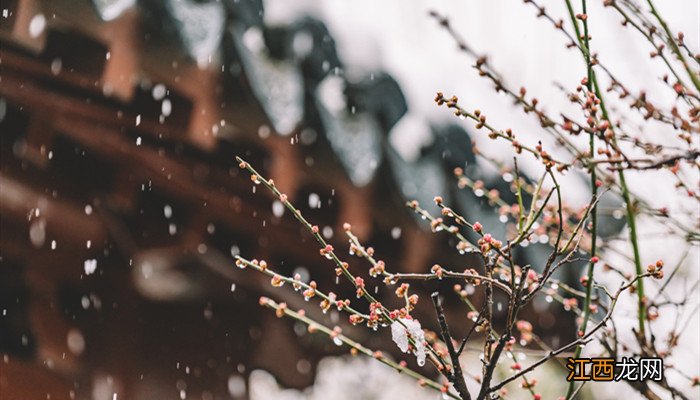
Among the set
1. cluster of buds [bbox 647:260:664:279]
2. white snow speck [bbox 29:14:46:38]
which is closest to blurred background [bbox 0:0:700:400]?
white snow speck [bbox 29:14:46:38]

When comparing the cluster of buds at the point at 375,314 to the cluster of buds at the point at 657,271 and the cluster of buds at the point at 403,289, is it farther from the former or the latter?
the cluster of buds at the point at 657,271

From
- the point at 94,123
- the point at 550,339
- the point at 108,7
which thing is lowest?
the point at 94,123

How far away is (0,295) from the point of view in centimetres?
272

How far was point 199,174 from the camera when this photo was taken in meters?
2.50

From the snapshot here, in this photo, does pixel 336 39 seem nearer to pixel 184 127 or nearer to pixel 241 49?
pixel 241 49

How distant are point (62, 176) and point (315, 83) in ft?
3.60

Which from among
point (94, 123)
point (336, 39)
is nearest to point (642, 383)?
point (336, 39)

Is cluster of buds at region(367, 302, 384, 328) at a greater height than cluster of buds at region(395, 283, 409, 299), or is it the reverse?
cluster of buds at region(395, 283, 409, 299)

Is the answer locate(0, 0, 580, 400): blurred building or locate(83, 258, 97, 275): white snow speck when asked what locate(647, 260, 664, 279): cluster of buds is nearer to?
locate(0, 0, 580, 400): blurred building

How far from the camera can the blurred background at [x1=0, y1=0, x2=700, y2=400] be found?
6.39 feet

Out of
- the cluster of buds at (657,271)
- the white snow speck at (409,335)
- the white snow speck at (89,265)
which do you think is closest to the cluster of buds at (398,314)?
the white snow speck at (409,335)

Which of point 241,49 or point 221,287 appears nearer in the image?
point 241,49

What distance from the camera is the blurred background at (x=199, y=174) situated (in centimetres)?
195

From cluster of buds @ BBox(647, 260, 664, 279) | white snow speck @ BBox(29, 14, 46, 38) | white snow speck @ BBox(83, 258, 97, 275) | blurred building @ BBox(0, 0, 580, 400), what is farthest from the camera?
white snow speck @ BBox(83, 258, 97, 275)
